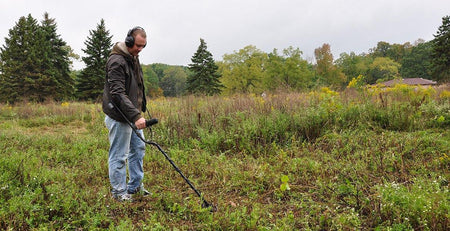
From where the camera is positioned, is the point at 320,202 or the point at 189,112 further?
the point at 189,112

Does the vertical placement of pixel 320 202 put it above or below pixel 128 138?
below

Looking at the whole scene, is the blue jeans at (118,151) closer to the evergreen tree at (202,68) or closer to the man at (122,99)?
the man at (122,99)

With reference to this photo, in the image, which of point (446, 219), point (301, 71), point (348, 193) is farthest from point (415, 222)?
point (301, 71)

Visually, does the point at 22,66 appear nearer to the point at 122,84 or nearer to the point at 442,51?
the point at 122,84

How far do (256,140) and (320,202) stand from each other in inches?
86.2

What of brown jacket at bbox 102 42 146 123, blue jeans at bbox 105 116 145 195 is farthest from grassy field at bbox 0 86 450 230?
brown jacket at bbox 102 42 146 123

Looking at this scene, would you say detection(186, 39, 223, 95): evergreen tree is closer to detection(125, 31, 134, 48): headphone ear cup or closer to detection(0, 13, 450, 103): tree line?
detection(0, 13, 450, 103): tree line

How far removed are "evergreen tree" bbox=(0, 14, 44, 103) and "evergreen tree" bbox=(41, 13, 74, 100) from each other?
70 cm

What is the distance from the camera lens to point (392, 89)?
6996 mm

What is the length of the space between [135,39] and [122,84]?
0.56 meters

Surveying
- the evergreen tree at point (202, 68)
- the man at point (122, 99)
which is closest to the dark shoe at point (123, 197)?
the man at point (122, 99)

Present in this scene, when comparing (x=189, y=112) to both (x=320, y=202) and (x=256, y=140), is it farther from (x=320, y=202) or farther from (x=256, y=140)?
(x=320, y=202)

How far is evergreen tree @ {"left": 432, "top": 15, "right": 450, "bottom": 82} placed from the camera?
32812mm

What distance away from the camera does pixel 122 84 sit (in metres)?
2.92
